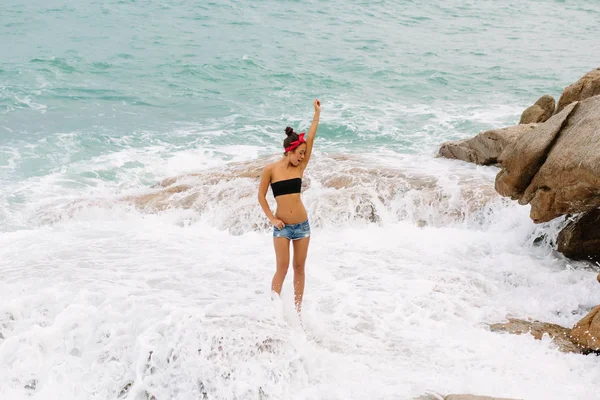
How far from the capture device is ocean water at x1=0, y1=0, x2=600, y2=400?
6.28 metres

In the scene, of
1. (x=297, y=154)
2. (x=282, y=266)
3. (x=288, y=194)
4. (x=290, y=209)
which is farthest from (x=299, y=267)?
(x=297, y=154)

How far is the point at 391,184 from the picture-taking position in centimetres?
1242

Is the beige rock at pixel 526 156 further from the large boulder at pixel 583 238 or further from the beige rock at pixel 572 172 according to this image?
the large boulder at pixel 583 238

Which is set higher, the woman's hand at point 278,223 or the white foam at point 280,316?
the woman's hand at point 278,223

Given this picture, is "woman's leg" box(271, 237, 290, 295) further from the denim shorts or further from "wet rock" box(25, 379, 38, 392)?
"wet rock" box(25, 379, 38, 392)

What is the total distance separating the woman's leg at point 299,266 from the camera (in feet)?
23.0

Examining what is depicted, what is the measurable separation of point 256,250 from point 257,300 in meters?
2.35

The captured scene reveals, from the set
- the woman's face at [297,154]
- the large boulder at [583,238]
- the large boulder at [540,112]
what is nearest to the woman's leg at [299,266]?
the woman's face at [297,154]

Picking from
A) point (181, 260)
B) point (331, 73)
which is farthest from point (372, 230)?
point (331, 73)

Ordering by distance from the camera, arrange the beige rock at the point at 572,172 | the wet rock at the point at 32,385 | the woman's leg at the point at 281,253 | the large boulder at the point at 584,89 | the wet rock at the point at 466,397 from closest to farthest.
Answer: the wet rock at the point at 466,397 → the wet rock at the point at 32,385 → the woman's leg at the point at 281,253 → the beige rock at the point at 572,172 → the large boulder at the point at 584,89

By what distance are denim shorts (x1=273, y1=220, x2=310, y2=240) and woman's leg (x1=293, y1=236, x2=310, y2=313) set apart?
0.22 ft

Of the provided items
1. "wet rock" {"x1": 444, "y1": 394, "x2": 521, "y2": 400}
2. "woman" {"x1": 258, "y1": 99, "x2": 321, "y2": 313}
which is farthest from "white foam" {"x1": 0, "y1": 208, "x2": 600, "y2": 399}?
"woman" {"x1": 258, "y1": 99, "x2": 321, "y2": 313}

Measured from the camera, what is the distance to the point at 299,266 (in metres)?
7.14

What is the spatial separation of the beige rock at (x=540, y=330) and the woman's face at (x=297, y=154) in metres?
3.13
